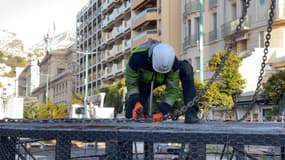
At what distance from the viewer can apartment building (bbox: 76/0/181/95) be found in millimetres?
50025

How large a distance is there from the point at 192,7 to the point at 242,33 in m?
8.49

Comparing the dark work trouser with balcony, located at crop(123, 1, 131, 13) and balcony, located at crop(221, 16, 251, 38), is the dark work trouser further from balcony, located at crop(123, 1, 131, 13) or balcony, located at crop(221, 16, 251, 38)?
balcony, located at crop(123, 1, 131, 13)

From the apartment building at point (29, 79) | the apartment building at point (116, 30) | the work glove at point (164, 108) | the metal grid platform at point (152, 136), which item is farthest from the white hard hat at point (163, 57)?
the apartment building at point (29, 79)

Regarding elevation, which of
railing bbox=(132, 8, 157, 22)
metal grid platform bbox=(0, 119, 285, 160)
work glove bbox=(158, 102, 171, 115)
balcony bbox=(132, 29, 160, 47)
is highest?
railing bbox=(132, 8, 157, 22)

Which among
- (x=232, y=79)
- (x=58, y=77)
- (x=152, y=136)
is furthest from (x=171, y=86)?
(x=58, y=77)

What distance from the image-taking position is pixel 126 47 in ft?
211

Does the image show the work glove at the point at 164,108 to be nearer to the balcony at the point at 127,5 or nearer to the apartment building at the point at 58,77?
the balcony at the point at 127,5

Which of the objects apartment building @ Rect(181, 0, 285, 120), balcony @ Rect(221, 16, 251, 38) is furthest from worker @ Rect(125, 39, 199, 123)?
balcony @ Rect(221, 16, 251, 38)

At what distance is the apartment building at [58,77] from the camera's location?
106m

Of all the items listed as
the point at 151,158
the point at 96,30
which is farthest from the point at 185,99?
the point at 96,30

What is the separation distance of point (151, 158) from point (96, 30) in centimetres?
8322

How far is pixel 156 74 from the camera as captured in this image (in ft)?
18.8

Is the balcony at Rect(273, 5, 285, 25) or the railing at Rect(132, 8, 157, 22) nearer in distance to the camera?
the balcony at Rect(273, 5, 285, 25)

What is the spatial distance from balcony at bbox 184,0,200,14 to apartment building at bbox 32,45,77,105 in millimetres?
58697
